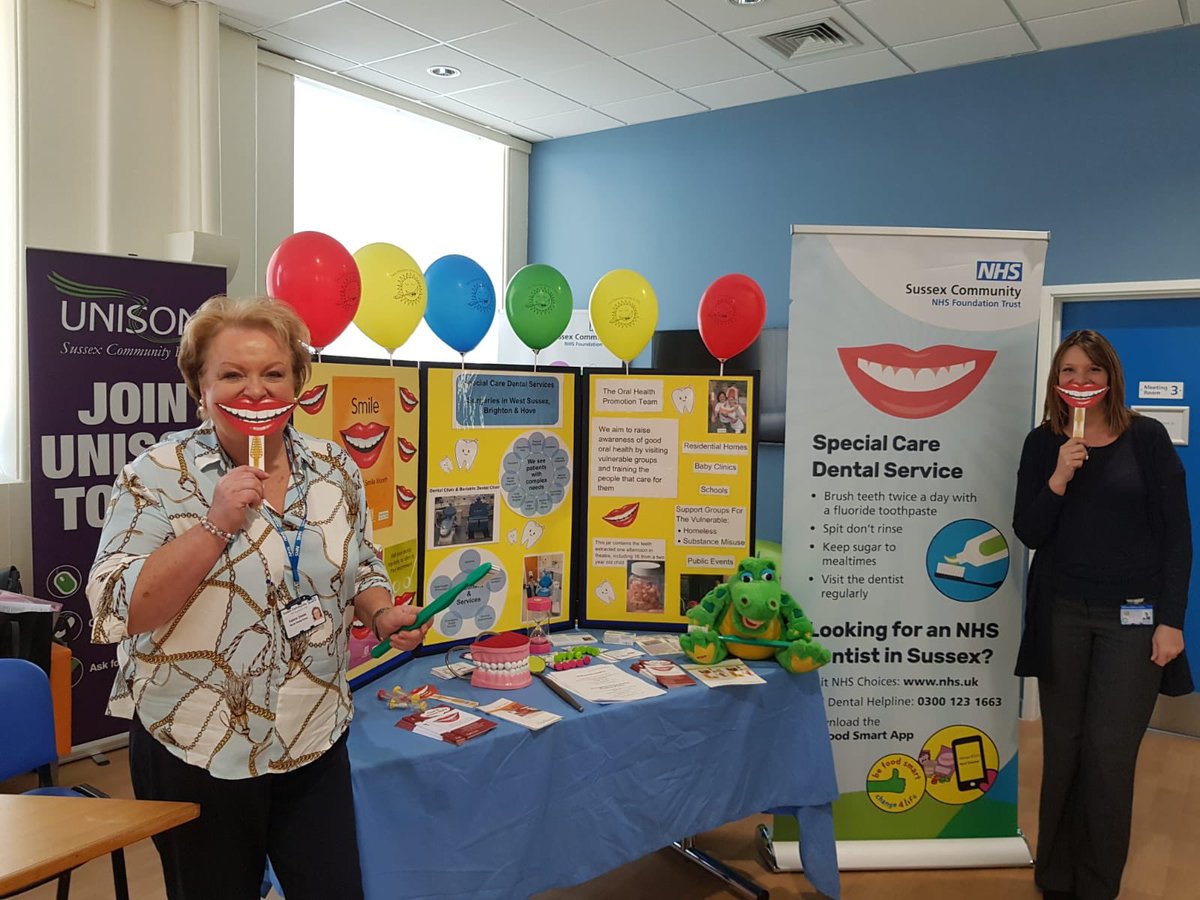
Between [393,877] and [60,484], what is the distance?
2.43 meters

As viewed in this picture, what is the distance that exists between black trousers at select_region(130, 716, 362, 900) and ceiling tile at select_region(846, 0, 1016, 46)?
362 cm

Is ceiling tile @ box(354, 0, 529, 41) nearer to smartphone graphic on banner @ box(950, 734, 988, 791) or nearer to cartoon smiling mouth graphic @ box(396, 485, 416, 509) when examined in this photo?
cartoon smiling mouth graphic @ box(396, 485, 416, 509)

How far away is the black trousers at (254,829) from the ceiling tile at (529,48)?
353 cm

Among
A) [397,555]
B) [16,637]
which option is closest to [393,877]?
[397,555]

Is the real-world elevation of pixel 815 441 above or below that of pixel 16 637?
above

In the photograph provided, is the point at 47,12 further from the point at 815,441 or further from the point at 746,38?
the point at 815,441

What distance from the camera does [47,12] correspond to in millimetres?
3562

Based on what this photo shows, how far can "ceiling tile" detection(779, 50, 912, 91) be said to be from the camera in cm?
433

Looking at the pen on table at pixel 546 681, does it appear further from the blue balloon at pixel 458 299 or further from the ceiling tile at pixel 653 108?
the ceiling tile at pixel 653 108

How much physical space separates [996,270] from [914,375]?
39cm

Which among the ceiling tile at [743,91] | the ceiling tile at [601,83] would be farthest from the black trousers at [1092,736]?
the ceiling tile at [601,83]

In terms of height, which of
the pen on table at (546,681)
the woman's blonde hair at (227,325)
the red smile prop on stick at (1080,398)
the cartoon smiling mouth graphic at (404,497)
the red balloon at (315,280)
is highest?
the red balloon at (315,280)

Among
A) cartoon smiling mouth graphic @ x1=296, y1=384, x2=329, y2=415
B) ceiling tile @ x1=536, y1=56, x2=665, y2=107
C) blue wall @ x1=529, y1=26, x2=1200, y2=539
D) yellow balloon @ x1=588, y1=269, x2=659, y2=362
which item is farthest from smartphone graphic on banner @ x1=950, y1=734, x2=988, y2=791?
ceiling tile @ x1=536, y1=56, x2=665, y2=107

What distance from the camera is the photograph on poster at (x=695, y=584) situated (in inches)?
101
